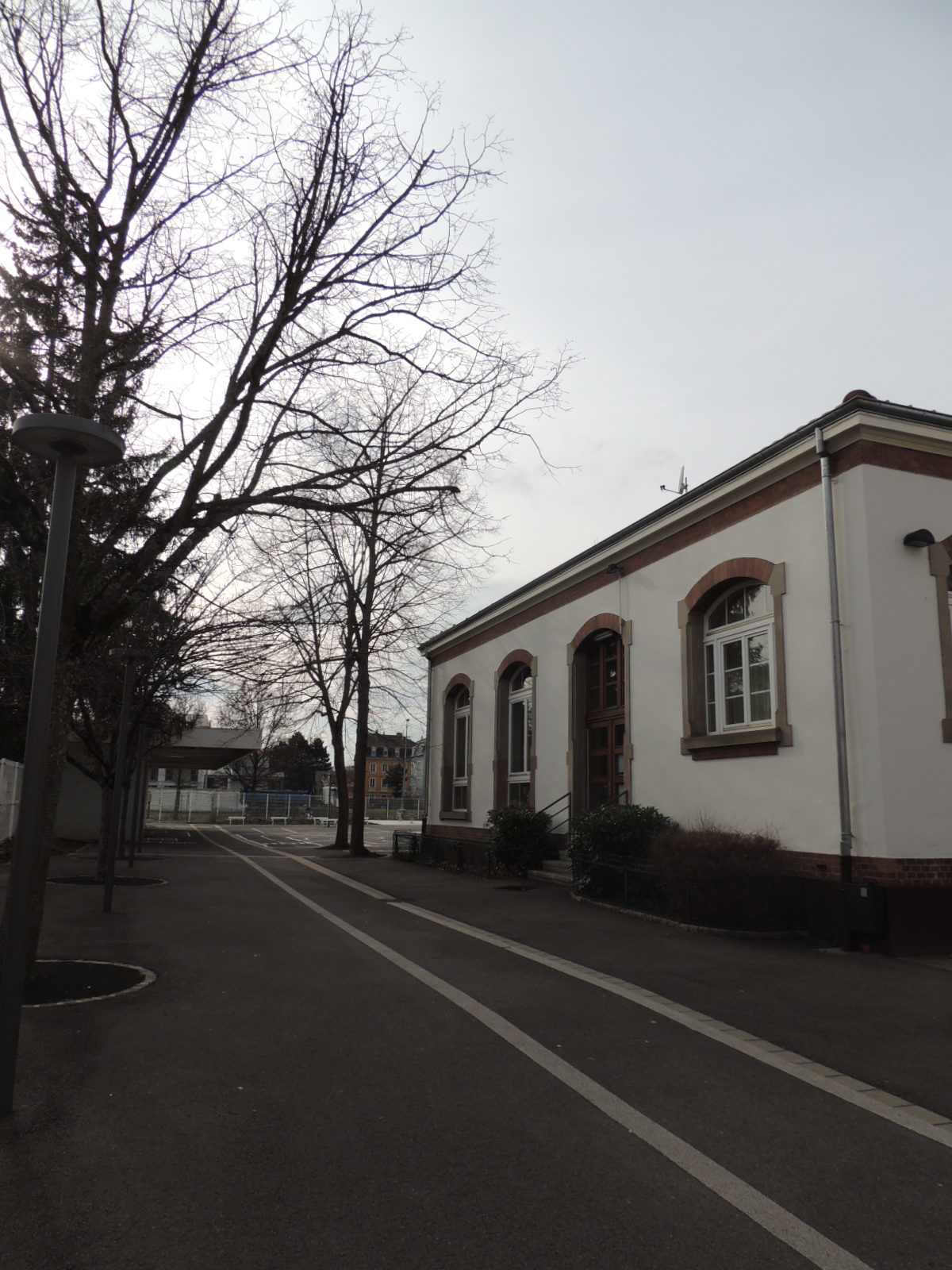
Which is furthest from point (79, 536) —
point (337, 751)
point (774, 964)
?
point (337, 751)

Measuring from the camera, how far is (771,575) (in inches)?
482

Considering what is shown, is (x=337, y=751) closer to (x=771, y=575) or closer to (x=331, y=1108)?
(x=771, y=575)

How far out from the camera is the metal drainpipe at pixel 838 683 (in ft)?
34.1

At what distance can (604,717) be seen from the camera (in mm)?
17734

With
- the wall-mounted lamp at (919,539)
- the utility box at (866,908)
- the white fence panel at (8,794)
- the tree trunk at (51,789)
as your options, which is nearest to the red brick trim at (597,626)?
the wall-mounted lamp at (919,539)

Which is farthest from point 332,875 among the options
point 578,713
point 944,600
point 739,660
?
point 944,600

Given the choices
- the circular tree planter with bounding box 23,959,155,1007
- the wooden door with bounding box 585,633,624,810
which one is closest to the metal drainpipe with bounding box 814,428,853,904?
the wooden door with bounding box 585,633,624,810

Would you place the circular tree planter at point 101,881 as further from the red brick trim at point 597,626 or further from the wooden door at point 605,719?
the red brick trim at point 597,626

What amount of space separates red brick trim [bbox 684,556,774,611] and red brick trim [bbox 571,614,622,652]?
2.50m

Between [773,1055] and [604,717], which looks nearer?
[773,1055]

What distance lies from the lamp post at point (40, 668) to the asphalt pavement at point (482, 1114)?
2.16 ft

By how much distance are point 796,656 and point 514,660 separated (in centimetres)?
1043

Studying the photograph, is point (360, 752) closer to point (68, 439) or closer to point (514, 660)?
point (514, 660)

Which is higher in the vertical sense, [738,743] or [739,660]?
[739,660]
